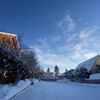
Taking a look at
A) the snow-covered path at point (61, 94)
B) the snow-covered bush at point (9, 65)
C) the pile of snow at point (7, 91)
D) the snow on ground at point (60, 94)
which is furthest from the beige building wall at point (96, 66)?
the pile of snow at point (7, 91)

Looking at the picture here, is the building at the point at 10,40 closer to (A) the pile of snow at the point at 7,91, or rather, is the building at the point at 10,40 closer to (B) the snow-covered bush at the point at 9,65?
(B) the snow-covered bush at the point at 9,65

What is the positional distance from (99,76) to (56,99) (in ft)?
156

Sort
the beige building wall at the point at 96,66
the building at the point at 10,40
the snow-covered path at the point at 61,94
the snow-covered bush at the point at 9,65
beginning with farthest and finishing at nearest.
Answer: the beige building wall at the point at 96,66
the building at the point at 10,40
the snow-covered bush at the point at 9,65
the snow-covered path at the point at 61,94

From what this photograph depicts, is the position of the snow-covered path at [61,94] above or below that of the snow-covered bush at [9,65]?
below

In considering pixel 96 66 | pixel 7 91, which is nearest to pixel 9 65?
pixel 7 91

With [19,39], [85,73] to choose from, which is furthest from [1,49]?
[85,73]

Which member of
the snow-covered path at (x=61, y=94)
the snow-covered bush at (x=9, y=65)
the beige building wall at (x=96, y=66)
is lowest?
the snow-covered path at (x=61, y=94)

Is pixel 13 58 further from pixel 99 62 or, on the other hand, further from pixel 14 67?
pixel 99 62

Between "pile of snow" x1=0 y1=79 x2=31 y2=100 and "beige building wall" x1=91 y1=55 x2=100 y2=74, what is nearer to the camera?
"pile of snow" x1=0 y1=79 x2=31 y2=100

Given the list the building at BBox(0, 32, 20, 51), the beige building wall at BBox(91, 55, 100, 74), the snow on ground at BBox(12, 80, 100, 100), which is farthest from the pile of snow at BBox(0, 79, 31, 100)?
the beige building wall at BBox(91, 55, 100, 74)

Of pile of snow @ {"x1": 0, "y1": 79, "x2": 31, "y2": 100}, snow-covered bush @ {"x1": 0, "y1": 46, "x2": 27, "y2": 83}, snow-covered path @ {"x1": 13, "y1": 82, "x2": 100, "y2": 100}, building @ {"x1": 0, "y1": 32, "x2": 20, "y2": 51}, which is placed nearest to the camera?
pile of snow @ {"x1": 0, "y1": 79, "x2": 31, "y2": 100}

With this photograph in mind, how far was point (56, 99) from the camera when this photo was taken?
650 inches

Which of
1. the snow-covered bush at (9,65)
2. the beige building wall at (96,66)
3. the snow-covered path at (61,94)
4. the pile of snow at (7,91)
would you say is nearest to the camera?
the pile of snow at (7,91)

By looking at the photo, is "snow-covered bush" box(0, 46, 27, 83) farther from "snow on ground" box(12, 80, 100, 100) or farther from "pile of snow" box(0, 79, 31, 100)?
"snow on ground" box(12, 80, 100, 100)
